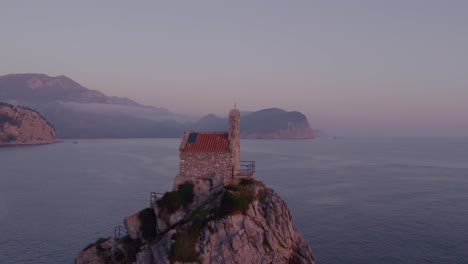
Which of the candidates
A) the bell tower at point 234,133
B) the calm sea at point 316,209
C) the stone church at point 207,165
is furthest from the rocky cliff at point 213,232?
the calm sea at point 316,209

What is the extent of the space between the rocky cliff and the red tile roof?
3988 mm

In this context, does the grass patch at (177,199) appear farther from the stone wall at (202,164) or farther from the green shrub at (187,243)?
the green shrub at (187,243)

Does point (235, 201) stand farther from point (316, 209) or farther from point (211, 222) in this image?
point (316, 209)

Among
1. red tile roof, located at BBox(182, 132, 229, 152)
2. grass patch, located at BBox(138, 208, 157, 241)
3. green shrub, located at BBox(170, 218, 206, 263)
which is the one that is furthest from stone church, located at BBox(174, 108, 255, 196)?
green shrub, located at BBox(170, 218, 206, 263)

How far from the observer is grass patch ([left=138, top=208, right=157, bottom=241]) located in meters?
40.4

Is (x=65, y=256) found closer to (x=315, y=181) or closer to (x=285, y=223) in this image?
(x=285, y=223)

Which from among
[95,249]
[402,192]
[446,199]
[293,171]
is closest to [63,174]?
[293,171]

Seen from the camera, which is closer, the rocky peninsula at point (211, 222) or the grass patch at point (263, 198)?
the rocky peninsula at point (211, 222)

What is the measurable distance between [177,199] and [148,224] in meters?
4.34

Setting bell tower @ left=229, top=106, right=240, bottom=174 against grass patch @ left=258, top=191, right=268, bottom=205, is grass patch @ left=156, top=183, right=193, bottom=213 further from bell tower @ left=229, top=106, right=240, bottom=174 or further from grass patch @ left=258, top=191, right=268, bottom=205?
grass patch @ left=258, top=191, right=268, bottom=205

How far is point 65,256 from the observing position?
52.1m

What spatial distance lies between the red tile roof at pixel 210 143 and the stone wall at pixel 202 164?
0.47 meters

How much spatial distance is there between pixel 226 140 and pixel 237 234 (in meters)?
10.6

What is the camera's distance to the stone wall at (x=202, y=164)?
4106cm
